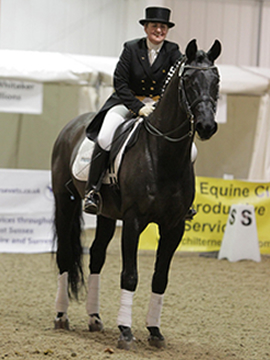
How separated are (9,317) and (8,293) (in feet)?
3.42

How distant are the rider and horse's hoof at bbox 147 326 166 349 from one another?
0.94 m

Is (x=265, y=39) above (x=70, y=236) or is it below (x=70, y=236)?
above

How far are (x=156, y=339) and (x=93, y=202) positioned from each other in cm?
106

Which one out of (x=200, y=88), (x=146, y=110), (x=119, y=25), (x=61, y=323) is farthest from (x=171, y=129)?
(x=119, y=25)

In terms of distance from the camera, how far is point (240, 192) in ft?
27.2

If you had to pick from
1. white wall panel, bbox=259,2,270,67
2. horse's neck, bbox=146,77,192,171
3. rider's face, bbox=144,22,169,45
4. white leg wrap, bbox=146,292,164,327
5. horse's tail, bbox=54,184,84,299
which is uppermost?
white wall panel, bbox=259,2,270,67

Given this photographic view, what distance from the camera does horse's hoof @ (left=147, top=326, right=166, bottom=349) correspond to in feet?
12.8

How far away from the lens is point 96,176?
13.3 feet

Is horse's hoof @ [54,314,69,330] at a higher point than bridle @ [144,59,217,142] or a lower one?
lower

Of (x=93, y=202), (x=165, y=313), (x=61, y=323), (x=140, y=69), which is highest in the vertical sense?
(x=140, y=69)

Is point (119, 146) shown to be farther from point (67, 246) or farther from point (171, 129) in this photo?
point (67, 246)

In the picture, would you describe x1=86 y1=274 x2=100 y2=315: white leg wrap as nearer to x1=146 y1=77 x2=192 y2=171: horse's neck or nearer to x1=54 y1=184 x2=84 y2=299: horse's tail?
x1=54 y1=184 x2=84 y2=299: horse's tail

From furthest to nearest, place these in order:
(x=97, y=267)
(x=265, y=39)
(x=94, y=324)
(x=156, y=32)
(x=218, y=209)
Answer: (x=265, y=39) → (x=218, y=209) → (x=97, y=267) → (x=94, y=324) → (x=156, y=32)

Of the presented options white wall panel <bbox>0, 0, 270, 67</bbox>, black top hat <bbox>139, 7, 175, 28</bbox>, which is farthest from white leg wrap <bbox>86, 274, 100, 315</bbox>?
white wall panel <bbox>0, 0, 270, 67</bbox>
